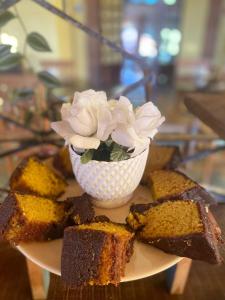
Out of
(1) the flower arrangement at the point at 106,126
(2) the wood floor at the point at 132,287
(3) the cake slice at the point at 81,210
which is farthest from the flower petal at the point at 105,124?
(2) the wood floor at the point at 132,287

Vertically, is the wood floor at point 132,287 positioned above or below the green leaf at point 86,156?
below

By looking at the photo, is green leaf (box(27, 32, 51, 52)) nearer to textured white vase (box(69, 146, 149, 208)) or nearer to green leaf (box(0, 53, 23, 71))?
green leaf (box(0, 53, 23, 71))

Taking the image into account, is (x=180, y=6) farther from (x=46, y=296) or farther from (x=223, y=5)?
(x=46, y=296)

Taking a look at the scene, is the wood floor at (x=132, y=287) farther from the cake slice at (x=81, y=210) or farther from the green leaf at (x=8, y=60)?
→ the green leaf at (x=8, y=60)

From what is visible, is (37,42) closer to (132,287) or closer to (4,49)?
(4,49)

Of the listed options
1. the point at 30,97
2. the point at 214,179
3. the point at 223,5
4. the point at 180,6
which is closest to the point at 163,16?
the point at 180,6

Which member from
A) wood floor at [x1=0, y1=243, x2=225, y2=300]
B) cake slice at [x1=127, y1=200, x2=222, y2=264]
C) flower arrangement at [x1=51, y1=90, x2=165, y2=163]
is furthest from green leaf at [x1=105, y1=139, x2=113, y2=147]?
wood floor at [x1=0, y1=243, x2=225, y2=300]

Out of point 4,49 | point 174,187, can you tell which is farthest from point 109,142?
point 4,49
